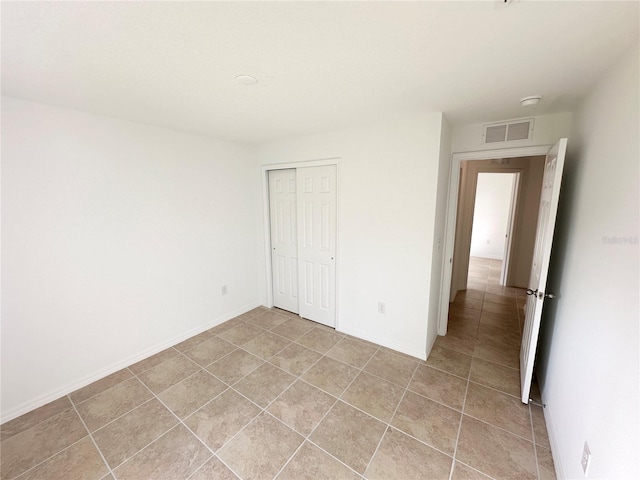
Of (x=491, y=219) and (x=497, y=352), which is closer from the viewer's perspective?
(x=497, y=352)

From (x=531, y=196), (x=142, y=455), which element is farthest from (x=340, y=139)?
(x=531, y=196)

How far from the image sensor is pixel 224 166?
313 cm

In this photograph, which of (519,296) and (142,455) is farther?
(519,296)

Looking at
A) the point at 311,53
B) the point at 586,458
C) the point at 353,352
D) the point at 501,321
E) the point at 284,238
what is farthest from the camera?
the point at 284,238

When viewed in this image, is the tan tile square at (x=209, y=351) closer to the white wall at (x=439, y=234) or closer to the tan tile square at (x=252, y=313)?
the tan tile square at (x=252, y=313)

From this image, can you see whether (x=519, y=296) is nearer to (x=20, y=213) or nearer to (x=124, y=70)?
(x=124, y=70)

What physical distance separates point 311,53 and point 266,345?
2619 millimetres

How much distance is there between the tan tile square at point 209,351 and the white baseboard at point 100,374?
0.81 ft

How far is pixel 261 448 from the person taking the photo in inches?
64.9

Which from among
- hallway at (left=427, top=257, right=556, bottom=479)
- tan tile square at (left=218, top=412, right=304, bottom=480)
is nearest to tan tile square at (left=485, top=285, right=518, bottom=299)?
hallway at (left=427, top=257, right=556, bottom=479)

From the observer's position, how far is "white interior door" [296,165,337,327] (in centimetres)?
296

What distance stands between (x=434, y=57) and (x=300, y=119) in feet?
4.24

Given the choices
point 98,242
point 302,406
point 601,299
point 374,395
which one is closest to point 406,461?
point 374,395

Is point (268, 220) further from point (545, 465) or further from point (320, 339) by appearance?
point (545, 465)
